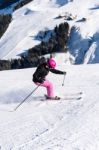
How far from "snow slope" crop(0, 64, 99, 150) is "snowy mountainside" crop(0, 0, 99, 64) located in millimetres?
58808

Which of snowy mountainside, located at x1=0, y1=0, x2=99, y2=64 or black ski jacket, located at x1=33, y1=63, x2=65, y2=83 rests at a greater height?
black ski jacket, located at x1=33, y1=63, x2=65, y2=83

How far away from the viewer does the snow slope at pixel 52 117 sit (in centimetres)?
1309

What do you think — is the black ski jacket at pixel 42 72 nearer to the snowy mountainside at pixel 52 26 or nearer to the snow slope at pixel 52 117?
the snow slope at pixel 52 117

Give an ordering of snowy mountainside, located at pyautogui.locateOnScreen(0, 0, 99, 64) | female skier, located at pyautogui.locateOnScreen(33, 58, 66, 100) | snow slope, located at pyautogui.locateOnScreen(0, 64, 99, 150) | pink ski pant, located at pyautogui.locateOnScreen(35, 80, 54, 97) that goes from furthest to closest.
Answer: snowy mountainside, located at pyautogui.locateOnScreen(0, 0, 99, 64)
pink ski pant, located at pyautogui.locateOnScreen(35, 80, 54, 97)
female skier, located at pyautogui.locateOnScreen(33, 58, 66, 100)
snow slope, located at pyautogui.locateOnScreen(0, 64, 99, 150)

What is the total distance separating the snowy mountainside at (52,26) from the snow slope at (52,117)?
193ft

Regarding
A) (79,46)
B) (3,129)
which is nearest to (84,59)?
(79,46)

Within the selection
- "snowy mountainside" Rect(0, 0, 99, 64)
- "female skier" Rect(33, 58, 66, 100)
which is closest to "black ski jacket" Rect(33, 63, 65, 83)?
"female skier" Rect(33, 58, 66, 100)

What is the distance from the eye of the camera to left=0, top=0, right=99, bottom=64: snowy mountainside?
87438 mm

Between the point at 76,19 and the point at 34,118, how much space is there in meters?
85.4

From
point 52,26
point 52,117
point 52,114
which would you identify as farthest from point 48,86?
point 52,26

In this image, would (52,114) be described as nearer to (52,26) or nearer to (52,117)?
(52,117)

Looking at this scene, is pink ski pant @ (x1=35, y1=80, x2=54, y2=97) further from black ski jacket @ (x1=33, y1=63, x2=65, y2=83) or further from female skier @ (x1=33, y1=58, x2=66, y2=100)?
black ski jacket @ (x1=33, y1=63, x2=65, y2=83)

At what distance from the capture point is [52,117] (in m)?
15.9

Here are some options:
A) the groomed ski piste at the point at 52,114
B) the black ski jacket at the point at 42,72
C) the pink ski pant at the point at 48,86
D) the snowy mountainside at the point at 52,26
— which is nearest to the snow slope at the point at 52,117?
the groomed ski piste at the point at 52,114
